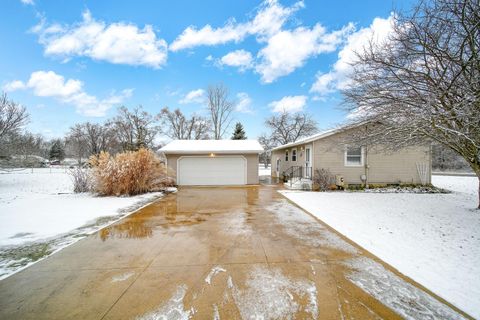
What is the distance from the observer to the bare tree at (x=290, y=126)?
30.6 metres

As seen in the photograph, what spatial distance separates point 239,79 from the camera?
20.6 metres

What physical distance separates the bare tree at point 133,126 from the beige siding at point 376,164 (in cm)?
2433

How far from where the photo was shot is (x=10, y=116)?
13477mm

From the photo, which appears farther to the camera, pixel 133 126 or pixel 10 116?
pixel 133 126

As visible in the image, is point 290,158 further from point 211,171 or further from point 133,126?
point 133,126

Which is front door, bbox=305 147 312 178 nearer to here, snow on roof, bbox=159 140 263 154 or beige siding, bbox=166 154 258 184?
snow on roof, bbox=159 140 263 154

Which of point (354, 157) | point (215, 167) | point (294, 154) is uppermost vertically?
point (294, 154)

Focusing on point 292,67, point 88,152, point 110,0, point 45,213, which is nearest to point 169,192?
point 45,213

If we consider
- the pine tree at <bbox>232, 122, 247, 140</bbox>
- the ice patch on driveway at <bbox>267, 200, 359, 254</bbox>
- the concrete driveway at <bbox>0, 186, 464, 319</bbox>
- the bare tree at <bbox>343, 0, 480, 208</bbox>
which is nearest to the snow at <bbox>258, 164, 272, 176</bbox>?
the pine tree at <bbox>232, 122, 247, 140</bbox>

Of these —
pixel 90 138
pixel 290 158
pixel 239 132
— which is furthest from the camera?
pixel 90 138

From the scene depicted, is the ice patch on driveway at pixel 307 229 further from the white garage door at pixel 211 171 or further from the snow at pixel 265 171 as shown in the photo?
the snow at pixel 265 171

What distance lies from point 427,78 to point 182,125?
28422mm

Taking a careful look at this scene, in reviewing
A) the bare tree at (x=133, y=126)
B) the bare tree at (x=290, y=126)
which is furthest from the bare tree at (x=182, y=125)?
the bare tree at (x=290, y=126)

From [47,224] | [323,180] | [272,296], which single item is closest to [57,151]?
[47,224]
